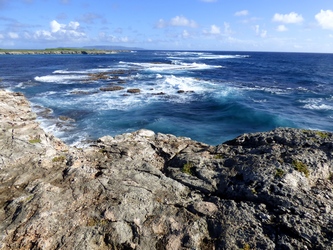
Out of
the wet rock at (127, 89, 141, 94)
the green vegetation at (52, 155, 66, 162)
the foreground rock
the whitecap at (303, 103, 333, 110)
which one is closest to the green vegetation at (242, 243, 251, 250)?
the foreground rock

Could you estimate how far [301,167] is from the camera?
766 centimetres

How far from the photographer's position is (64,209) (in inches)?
274

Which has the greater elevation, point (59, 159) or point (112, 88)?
point (59, 159)

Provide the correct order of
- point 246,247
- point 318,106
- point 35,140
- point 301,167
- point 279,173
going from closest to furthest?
point 246,247
point 279,173
point 301,167
point 35,140
point 318,106

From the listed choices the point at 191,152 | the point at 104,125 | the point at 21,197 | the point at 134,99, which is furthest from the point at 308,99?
the point at 21,197

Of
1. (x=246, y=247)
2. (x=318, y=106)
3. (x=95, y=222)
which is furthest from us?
(x=318, y=106)

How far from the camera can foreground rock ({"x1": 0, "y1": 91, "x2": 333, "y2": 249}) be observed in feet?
19.8

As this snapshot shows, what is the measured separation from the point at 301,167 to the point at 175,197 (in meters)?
4.13

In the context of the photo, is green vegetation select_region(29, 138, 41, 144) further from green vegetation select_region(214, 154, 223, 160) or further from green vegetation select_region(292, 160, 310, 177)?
green vegetation select_region(292, 160, 310, 177)

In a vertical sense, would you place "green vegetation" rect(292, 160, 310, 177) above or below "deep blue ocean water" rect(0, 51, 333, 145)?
above

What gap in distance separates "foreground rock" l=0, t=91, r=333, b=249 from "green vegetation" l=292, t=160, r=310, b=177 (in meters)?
0.04

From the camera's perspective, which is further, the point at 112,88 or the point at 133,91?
the point at 112,88

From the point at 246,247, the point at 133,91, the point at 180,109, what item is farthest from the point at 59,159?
the point at 133,91

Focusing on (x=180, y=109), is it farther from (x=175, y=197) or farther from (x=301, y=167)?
(x=175, y=197)
